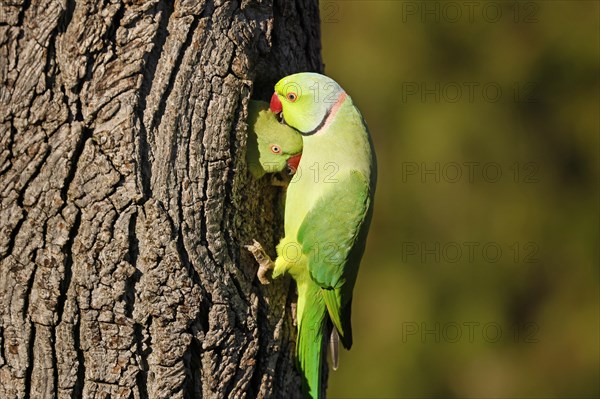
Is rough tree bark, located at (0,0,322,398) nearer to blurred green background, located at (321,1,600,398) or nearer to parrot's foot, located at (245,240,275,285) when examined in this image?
parrot's foot, located at (245,240,275,285)

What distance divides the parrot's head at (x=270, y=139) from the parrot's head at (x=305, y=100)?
0.04 metres

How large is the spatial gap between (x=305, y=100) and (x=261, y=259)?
68cm

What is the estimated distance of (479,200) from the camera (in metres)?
6.87

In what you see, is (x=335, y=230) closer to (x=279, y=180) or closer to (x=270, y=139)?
(x=279, y=180)

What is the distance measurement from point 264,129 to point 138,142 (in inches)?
24.3

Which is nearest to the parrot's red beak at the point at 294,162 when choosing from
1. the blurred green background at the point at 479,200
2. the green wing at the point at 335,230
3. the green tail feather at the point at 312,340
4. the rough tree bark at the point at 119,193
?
the green wing at the point at 335,230

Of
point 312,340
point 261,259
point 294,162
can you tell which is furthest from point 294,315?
point 294,162

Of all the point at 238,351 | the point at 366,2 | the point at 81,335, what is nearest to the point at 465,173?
the point at 366,2

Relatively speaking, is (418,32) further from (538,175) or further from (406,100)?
(538,175)

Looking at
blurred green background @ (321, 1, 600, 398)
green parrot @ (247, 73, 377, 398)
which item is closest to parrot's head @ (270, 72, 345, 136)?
green parrot @ (247, 73, 377, 398)

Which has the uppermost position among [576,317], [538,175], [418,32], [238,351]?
[418,32]

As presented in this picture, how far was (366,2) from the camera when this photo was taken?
22.9 feet

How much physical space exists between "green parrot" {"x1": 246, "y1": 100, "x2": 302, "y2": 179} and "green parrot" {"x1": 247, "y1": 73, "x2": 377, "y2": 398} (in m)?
0.06

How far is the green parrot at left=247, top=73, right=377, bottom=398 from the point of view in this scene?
306cm
